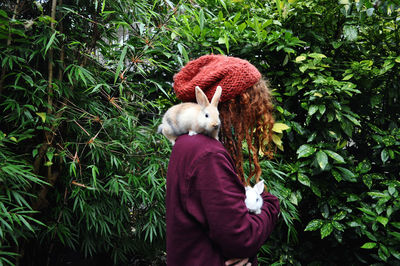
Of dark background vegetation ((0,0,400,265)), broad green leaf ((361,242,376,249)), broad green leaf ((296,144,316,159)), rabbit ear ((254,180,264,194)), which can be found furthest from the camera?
broad green leaf ((296,144,316,159))

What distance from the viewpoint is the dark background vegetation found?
5.57ft

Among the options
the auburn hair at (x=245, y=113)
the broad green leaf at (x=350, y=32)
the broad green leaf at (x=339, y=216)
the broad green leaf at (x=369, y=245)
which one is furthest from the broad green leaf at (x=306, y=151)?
the auburn hair at (x=245, y=113)

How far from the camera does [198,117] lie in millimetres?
910

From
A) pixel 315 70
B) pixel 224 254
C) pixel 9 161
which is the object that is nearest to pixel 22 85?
pixel 9 161

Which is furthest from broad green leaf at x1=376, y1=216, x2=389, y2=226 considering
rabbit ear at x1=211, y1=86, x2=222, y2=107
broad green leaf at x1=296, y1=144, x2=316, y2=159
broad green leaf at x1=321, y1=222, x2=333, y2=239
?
rabbit ear at x1=211, y1=86, x2=222, y2=107

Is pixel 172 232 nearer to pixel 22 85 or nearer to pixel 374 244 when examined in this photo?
pixel 22 85

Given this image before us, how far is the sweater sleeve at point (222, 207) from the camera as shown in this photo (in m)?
0.80

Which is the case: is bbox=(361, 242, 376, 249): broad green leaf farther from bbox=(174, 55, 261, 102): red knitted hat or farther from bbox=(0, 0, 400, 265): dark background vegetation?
bbox=(174, 55, 261, 102): red knitted hat

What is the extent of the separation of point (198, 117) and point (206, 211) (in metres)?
0.30

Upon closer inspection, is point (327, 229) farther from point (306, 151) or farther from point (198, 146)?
point (198, 146)

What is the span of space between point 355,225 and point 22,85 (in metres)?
2.36

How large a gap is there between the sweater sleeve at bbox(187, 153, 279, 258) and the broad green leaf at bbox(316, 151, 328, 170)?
112cm

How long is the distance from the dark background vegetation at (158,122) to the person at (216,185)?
2.62 ft

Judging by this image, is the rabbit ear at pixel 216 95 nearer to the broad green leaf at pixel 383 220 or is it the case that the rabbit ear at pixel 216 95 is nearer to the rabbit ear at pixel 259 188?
the rabbit ear at pixel 259 188
